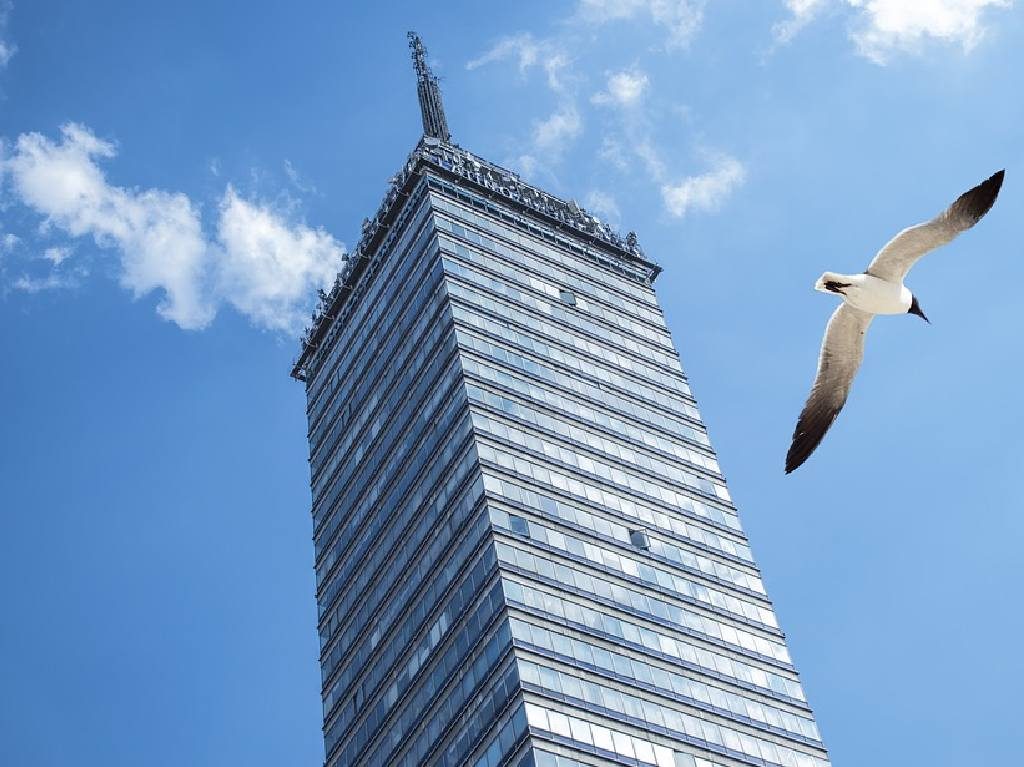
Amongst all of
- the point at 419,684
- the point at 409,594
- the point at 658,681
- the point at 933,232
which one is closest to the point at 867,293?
the point at 933,232

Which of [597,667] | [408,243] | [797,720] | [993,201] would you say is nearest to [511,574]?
[597,667]

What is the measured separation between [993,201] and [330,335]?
325ft

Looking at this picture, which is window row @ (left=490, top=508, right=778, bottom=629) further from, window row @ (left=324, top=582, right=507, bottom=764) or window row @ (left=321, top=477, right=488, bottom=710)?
window row @ (left=324, top=582, right=507, bottom=764)

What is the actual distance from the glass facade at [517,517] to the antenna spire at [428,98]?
11.3 meters

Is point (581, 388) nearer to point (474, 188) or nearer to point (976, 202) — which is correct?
point (474, 188)

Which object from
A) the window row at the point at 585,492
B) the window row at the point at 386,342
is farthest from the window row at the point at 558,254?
the window row at the point at 585,492

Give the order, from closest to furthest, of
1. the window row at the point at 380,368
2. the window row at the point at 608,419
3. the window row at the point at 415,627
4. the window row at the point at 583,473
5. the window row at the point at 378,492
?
the window row at the point at 415,627 → the window row at the point at 583,473 → the window row at the point at 378,492 → the window row at the point at 608,419 → the window row at the point at 380,368

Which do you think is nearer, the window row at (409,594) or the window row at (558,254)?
the window row at (409,594)

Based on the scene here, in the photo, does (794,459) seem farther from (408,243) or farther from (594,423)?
(408,243)

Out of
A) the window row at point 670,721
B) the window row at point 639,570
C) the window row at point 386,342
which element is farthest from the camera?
the window row at point 386,342

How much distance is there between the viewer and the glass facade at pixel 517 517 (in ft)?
254

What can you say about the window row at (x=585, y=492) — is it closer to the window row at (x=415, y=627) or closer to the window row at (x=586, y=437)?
the window row at (x=586, y=437)

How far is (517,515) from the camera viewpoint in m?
84.6

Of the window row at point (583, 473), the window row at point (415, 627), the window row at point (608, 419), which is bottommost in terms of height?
the window row at point (415, 627)
